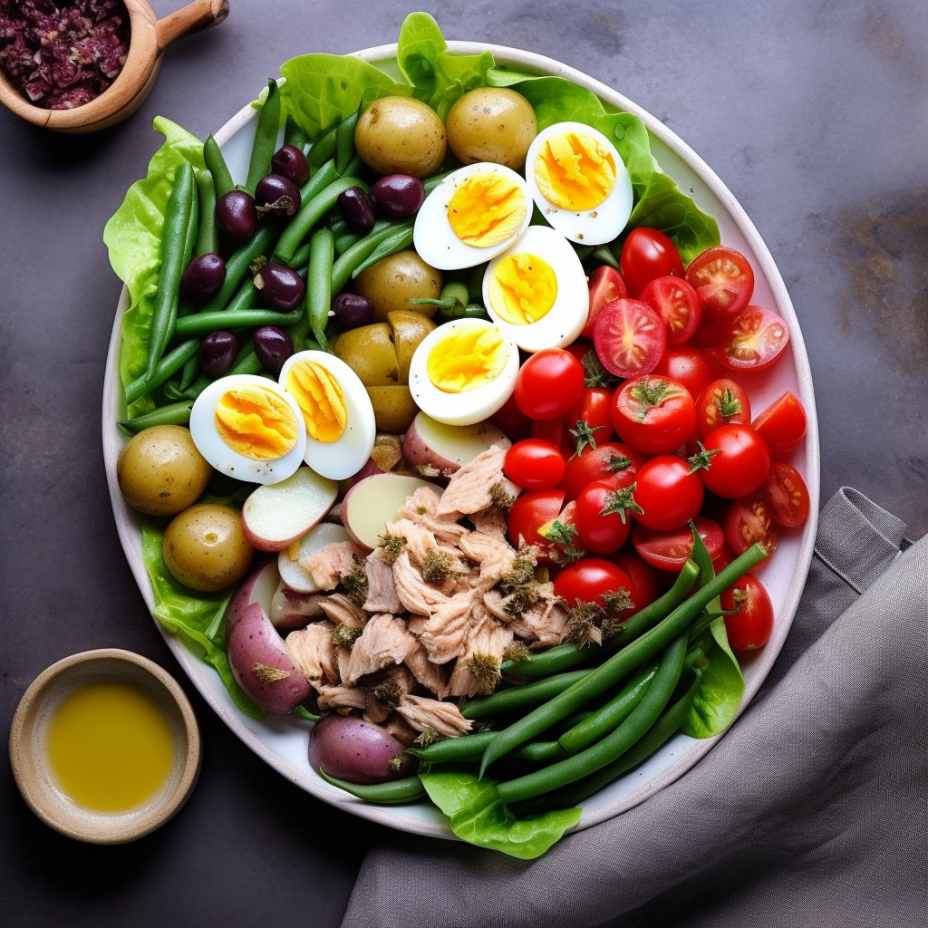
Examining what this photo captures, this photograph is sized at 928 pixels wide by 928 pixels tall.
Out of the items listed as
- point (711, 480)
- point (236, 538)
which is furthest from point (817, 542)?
point (236, 538)

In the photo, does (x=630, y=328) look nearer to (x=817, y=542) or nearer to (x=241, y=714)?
(x=817, y=542)

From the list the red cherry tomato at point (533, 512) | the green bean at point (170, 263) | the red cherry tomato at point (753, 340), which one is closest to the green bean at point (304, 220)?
the green bean at point (170, 263)

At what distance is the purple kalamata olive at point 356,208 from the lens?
2346mm

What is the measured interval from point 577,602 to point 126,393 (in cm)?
135

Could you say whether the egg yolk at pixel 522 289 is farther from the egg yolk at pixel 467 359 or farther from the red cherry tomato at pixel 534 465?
the red cherry tomato at pixel 534 465

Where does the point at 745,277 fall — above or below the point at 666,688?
above

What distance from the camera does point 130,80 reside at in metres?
2.45

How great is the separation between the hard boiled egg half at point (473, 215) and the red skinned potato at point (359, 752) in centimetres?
130

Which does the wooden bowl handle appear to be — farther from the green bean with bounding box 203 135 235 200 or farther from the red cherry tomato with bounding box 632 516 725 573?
the red cherry tomato with bounding box 632 516 725 573

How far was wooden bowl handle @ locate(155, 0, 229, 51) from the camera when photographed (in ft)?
8.38

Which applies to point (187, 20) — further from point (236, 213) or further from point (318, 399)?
point (318, 399)

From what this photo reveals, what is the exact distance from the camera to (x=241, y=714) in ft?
7.70

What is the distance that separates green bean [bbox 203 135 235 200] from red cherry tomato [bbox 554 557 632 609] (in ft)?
4.68

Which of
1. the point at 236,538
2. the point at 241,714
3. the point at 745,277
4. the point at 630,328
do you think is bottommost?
the point at 241,714
